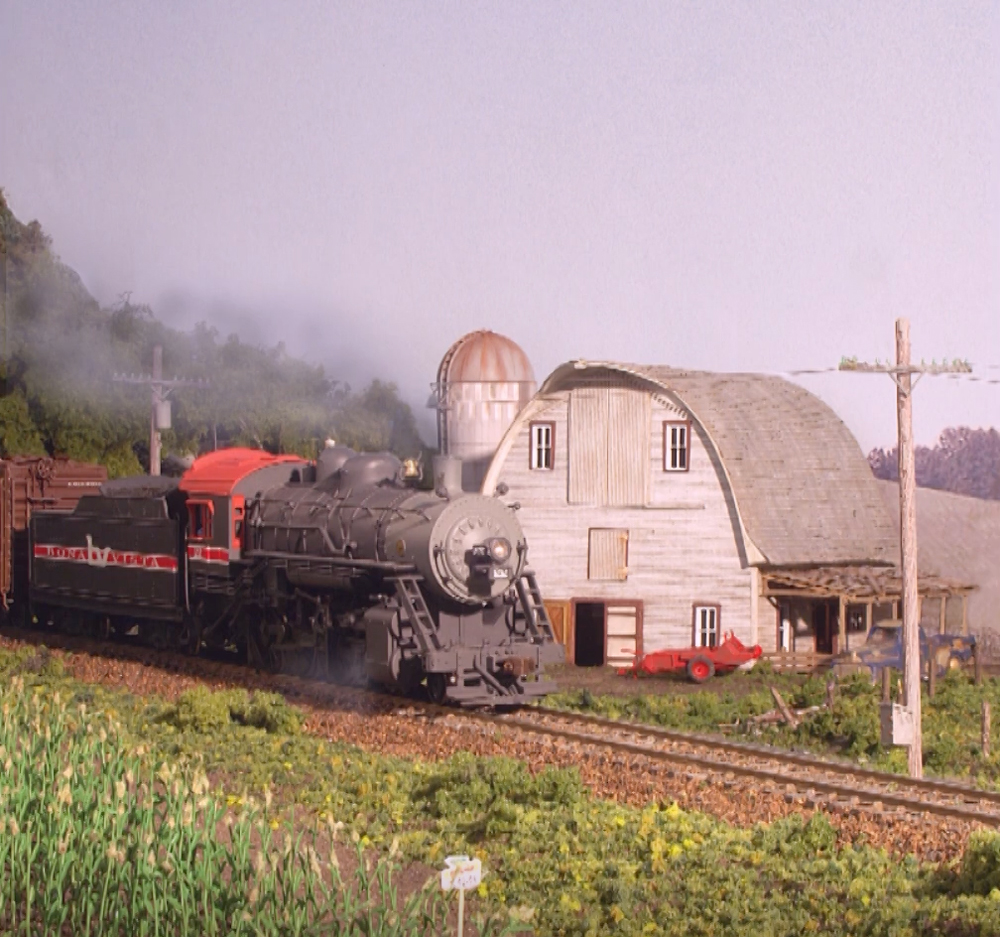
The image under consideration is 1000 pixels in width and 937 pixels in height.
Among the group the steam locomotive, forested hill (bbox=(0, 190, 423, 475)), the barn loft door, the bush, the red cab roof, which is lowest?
the bush

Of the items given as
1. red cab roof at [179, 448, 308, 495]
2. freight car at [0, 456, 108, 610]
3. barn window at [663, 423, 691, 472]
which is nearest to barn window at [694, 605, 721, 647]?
barn window at [663, 423, 691, 472]

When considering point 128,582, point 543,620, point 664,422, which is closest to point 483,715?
point 543,620

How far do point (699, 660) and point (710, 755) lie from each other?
10727 mm

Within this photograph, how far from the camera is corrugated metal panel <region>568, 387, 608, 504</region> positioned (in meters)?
33.3

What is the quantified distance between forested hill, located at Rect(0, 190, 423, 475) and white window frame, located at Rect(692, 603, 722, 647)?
18.2 m

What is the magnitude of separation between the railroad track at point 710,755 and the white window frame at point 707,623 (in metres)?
10.1

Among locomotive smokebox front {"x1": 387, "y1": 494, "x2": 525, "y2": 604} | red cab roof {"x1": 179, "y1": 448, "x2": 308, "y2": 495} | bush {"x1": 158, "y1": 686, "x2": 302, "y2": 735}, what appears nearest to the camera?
bush {"x1": 158, "y1": 686, "x2": 302, "y2": 735}

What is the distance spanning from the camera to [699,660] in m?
30.1

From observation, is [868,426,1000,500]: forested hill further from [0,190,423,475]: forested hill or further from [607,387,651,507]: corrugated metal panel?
[607,387,651,507]: corrugated metal panel

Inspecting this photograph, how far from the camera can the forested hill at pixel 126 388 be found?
4222cm

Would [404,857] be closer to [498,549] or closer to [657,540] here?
[498,549]

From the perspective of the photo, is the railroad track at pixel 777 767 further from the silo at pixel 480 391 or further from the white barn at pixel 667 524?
the silo at pixel 480 391

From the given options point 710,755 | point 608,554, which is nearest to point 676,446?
point 608,554

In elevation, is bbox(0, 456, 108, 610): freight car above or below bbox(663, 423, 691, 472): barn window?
below
